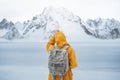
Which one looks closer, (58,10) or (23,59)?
(58,10)

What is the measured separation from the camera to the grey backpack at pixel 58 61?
2332mm

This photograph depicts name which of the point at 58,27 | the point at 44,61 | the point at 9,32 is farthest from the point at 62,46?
the point at 9,32

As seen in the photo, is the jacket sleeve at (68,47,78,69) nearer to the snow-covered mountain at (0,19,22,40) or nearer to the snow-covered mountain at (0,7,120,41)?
the snow-covered mountain at (0,7,120,41)

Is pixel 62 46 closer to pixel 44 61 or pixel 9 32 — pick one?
pixel 44 61

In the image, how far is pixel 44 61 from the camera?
220 inches

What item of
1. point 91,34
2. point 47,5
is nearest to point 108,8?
point 91,34

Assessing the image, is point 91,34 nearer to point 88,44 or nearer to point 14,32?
point 88,44

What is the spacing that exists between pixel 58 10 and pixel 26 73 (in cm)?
110

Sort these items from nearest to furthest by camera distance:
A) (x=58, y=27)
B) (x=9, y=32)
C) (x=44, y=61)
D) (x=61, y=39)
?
1. (x=61, y=39)
2. (x=58, y=27)
3. (x=44, y=61)
4. (x=9, y=32)

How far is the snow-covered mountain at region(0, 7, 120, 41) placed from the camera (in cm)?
544

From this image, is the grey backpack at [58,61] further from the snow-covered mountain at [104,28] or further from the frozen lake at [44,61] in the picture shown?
the snow-covered mountain at [104,28]

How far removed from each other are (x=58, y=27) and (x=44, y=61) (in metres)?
0.62

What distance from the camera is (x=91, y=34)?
229 inches

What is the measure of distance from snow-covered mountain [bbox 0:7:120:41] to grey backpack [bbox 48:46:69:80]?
288 cm
